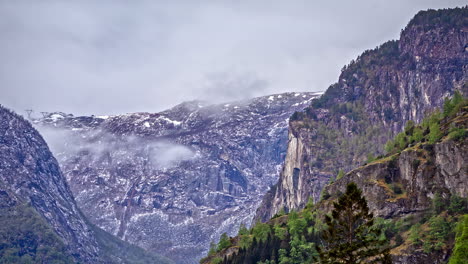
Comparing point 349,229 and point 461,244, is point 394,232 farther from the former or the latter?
point 349,229

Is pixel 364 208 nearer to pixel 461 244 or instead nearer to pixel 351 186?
pixel 351 186

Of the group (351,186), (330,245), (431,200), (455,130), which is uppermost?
(455,130)

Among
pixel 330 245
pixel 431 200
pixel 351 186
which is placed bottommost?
pixel 330 245

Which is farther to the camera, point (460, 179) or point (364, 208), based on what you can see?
point (460, 179)

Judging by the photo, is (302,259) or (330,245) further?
(302,259)

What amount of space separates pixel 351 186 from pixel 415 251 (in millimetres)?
98278

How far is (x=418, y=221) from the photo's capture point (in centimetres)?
18638

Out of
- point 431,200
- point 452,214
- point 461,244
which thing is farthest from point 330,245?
point 431,200

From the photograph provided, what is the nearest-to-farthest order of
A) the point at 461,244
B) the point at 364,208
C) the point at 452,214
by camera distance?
the point at 364,208 < the point at 461,244 < the point at 452,214

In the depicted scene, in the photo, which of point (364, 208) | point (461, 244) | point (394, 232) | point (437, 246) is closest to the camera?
point (364, 208)

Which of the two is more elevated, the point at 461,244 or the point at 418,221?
the point at 418,221

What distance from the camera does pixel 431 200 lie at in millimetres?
190875

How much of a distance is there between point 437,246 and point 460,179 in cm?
3356

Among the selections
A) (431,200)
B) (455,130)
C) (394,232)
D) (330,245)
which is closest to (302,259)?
(394,232)
